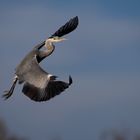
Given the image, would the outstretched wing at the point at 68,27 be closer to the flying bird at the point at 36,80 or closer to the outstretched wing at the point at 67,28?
the outstretched wing at the point at 67,28

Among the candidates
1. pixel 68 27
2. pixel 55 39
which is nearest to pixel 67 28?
pixel 68 27

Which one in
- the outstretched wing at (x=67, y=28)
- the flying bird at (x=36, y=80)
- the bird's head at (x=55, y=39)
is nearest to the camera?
the flying bird at (x=36, y=80)

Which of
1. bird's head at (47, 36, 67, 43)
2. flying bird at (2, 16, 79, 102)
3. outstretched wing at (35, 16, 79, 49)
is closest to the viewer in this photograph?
flying bird at (2, 16, 79, 102)

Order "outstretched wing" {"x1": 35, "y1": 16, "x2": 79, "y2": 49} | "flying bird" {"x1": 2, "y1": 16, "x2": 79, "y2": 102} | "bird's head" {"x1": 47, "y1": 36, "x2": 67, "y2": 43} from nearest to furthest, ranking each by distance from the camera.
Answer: "flying bird" {"x1": 2, "y1": 16, "x2": 79, "y2": 102} → "bird's head" {"x1": 47, "y1": 36, "x2": 67, "y2": 43} → "outstretched wing" {"x1": 35, "y1": 16, "x2": 79, "y2": 49}

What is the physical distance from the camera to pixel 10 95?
21.5ft

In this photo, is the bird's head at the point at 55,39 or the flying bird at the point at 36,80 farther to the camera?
the bird's head at the point at 55,39

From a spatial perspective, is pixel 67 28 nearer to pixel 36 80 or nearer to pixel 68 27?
pixel 68 27

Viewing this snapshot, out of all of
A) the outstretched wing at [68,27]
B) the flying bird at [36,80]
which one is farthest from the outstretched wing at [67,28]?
the flying bird at [36,80]

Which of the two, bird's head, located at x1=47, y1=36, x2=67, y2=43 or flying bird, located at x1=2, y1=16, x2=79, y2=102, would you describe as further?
bird's head, located at x1=47, y1=36, x2=67, y2=43

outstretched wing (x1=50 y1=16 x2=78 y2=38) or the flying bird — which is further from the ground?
the flying bird

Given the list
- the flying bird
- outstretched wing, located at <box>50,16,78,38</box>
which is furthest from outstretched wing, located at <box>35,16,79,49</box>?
the flying bird

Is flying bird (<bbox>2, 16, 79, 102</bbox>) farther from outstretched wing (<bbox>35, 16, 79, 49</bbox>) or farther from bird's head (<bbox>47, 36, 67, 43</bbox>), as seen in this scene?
outstretched wing (<bbox>35, 16, 79, 49</bbox>)

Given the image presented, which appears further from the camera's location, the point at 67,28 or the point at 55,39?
the point at 67,28

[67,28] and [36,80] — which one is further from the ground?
[36,80]
